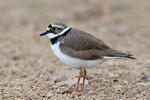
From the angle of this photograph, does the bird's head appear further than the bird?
Yes

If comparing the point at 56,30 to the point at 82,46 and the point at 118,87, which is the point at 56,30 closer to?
the point at 82,46

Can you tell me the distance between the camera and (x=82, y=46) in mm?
4801

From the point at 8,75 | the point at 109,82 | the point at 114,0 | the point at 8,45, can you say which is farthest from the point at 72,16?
the point at 109,82

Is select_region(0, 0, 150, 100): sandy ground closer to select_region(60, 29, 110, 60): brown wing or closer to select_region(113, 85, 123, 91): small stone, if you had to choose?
select_region(113, 85, 123, 91): small stone

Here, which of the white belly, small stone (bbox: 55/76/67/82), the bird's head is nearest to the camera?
the white belly

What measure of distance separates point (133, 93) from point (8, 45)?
479cm

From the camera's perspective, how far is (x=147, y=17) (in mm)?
11250

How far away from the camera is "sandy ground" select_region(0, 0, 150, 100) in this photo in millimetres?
4949

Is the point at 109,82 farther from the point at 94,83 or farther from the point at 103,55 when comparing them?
the point at 103,55

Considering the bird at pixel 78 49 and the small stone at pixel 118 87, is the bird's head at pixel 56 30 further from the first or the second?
the small stone at pixel 118 87

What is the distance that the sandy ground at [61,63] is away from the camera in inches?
195

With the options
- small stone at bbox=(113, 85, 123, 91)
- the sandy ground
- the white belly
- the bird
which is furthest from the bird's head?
small stone at bbox=(113, 85, 123, 91)

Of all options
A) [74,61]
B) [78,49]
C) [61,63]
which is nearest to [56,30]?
[78,49]

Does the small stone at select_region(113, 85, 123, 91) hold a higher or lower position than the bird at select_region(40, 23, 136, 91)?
lower
